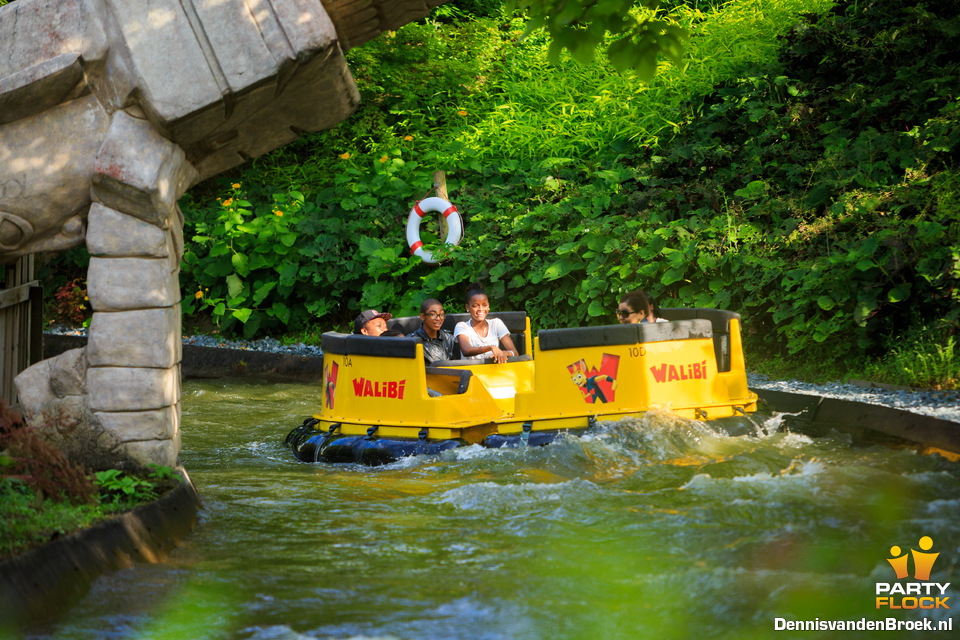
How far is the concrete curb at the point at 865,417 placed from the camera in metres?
5.76

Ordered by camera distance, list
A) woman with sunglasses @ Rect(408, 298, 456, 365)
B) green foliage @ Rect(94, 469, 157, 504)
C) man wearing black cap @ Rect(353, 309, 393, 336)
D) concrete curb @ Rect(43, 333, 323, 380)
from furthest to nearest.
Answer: concrete curb @ Rect(43, 333, 323, 380) < man wearing black cap @ Rect(353, 309, 393, 336) < woman with sunglasses @ Rect(408, 298, 456, 365) < green foliage @ Rect(94, 469, 157, 504)

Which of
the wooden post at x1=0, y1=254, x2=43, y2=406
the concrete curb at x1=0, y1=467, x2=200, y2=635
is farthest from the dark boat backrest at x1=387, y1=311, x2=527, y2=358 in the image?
the concrete curb at x1=0, y1=467, x2=200, y2=635

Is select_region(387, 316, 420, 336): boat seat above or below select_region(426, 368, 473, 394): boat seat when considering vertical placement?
above

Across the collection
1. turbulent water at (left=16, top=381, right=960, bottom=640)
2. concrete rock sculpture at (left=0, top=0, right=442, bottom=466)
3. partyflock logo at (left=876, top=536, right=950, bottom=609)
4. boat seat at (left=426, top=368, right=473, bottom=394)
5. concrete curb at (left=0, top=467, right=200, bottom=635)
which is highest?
concrete rock sculpture at (left=0, top=0, right=442, bottom=466)

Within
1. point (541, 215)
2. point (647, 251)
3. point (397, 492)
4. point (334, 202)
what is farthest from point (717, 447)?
point (334, 202)

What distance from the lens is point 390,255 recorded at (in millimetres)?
12492

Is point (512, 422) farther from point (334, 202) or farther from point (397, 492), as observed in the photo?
point (334, 202)

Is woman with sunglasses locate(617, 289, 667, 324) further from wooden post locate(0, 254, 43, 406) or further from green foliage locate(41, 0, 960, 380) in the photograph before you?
wooden post locate(0, 254, 43, 406)

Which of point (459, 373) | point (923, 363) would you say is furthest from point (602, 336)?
point (923, 363)

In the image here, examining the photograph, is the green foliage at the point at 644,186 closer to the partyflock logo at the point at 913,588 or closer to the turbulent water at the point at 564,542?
the turbulent water at the point at 564,542

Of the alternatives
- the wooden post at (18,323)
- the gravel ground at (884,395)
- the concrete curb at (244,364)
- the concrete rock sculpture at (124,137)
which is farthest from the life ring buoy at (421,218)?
the concrete rock sculpture at (124,137)

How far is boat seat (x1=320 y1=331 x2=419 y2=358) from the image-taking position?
664 cm

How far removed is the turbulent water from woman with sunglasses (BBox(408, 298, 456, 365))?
4.01ft

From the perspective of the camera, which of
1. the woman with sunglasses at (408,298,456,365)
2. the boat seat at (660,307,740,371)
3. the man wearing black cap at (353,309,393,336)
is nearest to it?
the boat seat at (660,307,740,371)
